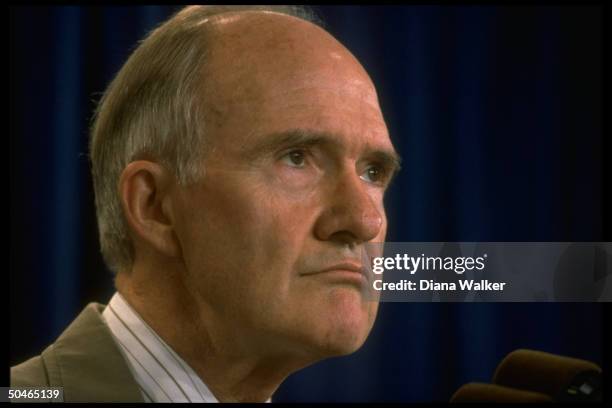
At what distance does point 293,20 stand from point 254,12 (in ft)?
0.23

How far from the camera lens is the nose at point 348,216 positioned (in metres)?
1.44

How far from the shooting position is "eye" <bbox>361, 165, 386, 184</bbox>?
1563 millimetres

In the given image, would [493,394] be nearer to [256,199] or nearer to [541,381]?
[541,381]

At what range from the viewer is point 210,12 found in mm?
1605

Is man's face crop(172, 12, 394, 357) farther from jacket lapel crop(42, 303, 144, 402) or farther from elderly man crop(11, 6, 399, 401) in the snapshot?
jacket lapel crop(42, 303, 144, 402)

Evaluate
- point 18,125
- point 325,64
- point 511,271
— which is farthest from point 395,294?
point 18,125

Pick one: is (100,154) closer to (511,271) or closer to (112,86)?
(112,86)

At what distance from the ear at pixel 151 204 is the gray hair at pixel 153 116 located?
0.08 ft

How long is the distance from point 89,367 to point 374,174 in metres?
0.59

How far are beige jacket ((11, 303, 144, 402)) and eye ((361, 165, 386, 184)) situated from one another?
20.4 inches

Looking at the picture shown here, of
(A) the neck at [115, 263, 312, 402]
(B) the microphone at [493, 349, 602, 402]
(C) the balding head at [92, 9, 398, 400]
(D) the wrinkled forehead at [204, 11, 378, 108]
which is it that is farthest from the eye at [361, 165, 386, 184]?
(B) the microphone at [493, 349, 602, 402]

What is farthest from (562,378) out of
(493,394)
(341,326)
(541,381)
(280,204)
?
(280,204)

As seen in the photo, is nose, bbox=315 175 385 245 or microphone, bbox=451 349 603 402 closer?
nose, bbox=315 175 385 245

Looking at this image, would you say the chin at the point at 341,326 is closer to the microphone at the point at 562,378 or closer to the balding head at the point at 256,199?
the balding head at the point at 256,199
